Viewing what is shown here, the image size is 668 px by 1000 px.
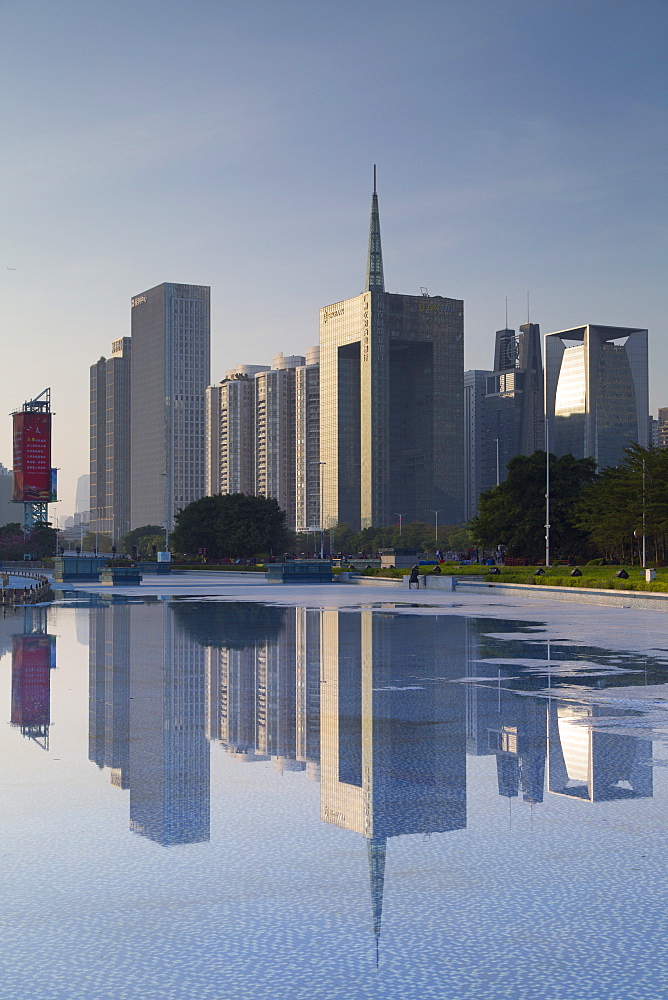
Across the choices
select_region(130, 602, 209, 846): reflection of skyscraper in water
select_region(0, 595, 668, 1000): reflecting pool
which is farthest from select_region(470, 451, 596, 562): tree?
select_region(0, 595, 668, 1000): reflecting pool

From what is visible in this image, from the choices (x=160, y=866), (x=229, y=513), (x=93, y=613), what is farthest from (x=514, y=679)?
(x=229, y=513)

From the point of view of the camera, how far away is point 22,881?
5.59 meters

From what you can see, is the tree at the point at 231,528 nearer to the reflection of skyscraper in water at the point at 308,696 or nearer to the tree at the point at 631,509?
the tree at the point at 631,509

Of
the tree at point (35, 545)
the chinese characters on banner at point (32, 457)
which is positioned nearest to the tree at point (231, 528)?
the chinese characters on banner at point (32, 457)

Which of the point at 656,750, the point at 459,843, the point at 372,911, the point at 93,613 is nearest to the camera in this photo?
the point at 372,911

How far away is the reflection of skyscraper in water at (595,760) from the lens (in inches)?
301

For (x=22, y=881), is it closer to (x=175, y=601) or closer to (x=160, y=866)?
(x=160, y=866)

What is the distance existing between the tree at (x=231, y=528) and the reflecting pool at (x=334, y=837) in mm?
89285

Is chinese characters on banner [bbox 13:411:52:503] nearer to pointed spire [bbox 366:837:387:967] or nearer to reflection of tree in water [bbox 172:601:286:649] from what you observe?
reflection of tree in water [bbox 172:601:286:649]

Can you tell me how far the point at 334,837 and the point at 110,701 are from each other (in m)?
6.16

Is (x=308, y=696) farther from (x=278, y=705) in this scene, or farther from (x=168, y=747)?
(x=168, y=747)

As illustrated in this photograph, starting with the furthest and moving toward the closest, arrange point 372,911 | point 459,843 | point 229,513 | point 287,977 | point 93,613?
1. point 229,513
2. point 93,613
3. point 459,843
4. point 372,911
5. point 287,977

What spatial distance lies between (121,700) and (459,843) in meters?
6.66

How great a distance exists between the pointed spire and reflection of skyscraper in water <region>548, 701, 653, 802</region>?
1.89m
